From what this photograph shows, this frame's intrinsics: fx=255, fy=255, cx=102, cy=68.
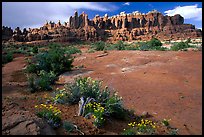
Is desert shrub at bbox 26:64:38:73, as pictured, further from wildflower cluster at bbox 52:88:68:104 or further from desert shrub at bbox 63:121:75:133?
desert shrub at bbox 63:121:75:133

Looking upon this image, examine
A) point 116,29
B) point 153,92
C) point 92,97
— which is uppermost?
point 116,29

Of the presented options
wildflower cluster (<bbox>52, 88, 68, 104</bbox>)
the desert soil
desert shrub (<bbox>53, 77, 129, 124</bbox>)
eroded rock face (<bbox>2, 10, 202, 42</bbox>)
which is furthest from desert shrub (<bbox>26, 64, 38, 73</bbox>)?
eroded rock face (<bbox>2, 10, 202, 42</bbox>)

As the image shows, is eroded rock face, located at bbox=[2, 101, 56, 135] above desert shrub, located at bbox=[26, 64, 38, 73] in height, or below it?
above

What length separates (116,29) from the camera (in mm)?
105625

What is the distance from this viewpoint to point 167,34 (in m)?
94.2

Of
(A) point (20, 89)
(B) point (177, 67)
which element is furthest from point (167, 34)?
(A) point (20, 89)

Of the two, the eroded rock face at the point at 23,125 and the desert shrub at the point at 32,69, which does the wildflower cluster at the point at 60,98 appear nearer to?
the eroded rock face at the point at 23,125

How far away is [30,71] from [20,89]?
5.50 m

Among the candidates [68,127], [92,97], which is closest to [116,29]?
[92,97]

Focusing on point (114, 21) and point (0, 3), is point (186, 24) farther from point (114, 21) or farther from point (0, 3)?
point (0, 3)

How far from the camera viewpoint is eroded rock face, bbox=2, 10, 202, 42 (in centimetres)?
8219

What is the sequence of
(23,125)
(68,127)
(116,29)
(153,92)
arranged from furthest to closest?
(116,29) < (153,92) < (68,127) < (23,125)

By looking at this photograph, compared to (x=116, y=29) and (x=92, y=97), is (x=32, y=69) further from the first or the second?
(x=116, y=29)

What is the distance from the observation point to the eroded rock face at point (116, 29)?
8219 centimetres
